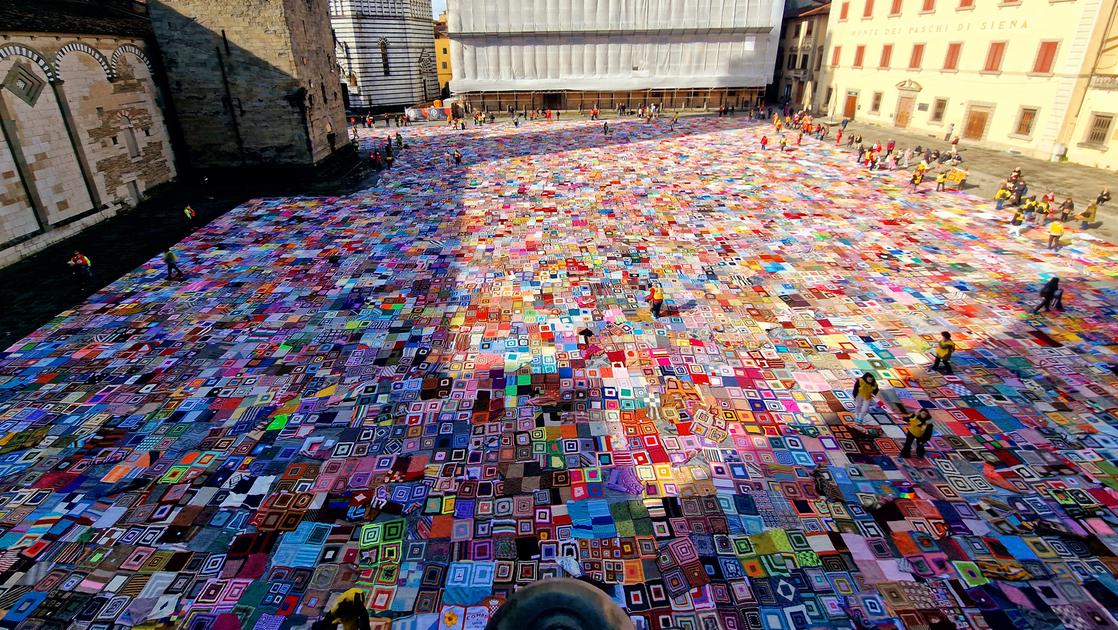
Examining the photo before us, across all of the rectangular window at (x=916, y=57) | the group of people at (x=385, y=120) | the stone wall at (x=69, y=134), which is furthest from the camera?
the group of people at (x=385, y=120)

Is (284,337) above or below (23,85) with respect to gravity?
below

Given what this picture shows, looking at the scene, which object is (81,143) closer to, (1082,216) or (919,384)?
(919,384)

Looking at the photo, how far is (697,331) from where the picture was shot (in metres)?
14.5

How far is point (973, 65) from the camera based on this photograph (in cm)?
3189

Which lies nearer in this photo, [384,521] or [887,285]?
[384,521]

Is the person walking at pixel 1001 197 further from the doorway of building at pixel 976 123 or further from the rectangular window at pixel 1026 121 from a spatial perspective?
the doorway of building at pixel 976 123

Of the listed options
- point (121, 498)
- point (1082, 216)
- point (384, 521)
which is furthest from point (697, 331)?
point (1082, 216)

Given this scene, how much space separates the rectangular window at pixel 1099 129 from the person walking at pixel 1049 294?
18370mm

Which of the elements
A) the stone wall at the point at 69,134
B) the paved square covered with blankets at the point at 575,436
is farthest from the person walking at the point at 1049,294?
the stone wall at the point at 69,134

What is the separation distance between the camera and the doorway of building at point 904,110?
37.6 meters

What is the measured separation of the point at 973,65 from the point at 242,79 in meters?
43.1

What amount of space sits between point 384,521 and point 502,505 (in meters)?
2.04

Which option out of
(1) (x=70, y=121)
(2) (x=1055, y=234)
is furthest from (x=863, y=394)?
(1) (x=70, y=121)

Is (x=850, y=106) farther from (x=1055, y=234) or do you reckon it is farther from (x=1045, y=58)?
(x=1055, y=234)
